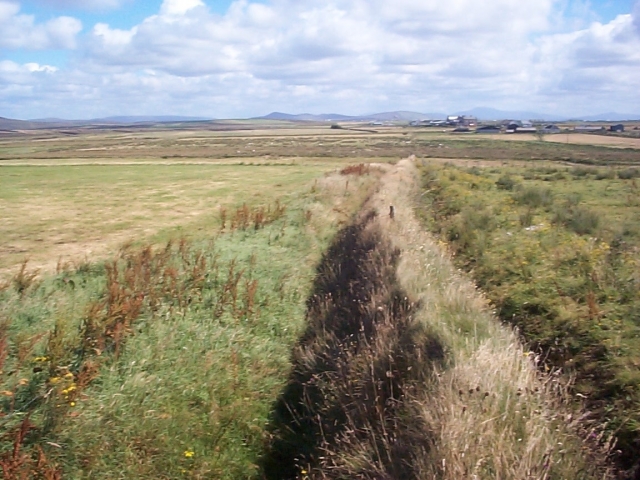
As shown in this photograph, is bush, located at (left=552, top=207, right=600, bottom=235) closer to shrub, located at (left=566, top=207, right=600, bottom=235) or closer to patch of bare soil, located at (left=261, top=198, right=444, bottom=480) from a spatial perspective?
shrub, located at (left=566, top=207, right=600, bottom=235)

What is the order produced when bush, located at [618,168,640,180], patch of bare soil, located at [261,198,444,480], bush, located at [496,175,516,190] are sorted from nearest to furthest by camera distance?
patch of bare soil, located at [261,198,444,480]
bush, located at [496,175,516,190]
bush, located at [618,168,640,180]

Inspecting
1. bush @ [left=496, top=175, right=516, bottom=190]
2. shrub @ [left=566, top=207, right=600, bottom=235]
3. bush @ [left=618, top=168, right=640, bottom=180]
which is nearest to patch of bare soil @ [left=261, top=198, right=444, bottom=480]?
shrub @ [left=566, top=207, right=600, bottom=235]

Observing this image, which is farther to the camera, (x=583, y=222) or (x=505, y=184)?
(x=505, y=184)

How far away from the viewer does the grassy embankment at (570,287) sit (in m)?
5.08

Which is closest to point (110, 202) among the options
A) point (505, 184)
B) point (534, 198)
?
point (505, 184)

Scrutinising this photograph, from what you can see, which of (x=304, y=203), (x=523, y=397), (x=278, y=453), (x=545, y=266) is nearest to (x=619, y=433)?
(x=523, y=397)

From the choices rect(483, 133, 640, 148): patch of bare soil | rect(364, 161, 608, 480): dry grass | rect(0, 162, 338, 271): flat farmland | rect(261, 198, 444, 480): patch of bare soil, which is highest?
rect(483, 133, 640, 148): patch of bare soil

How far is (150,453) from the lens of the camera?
16.9 ft

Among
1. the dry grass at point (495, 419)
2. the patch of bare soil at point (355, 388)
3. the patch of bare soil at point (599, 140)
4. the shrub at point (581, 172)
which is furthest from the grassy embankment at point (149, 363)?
the patch of bare soil at point (599, 140)

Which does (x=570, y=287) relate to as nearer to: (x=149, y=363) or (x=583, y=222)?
(x=149, y=363)

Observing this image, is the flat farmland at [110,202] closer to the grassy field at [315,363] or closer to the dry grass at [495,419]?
the grassy field at [315,363]

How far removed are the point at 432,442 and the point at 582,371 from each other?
2.49 metres

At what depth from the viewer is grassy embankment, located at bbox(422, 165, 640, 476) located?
200 inches

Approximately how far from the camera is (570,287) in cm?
764
